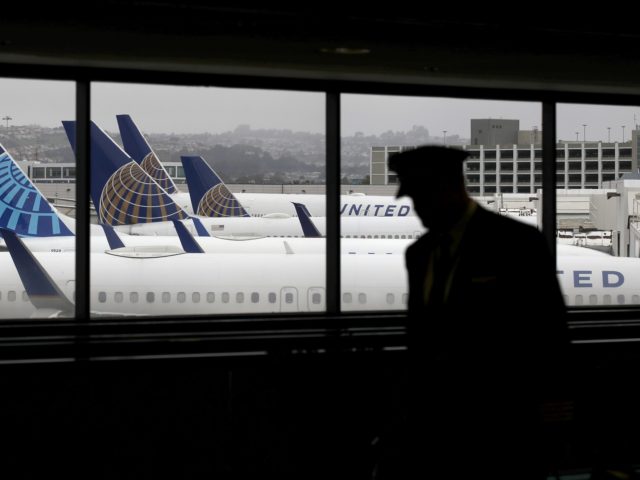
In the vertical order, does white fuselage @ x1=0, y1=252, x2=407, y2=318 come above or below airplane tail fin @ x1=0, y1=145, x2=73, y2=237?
below

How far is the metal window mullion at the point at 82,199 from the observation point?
4508mm

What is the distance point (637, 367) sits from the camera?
376cm

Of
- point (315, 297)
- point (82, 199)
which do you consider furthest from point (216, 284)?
point (82, 199)

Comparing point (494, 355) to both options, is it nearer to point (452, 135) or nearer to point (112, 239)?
point (452, 135)

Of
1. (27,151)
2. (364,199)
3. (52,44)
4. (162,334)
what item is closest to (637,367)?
(162,334)

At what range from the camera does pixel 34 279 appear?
11.4 m

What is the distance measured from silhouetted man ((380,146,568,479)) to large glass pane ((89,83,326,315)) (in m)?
3.04

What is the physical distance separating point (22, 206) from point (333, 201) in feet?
35.4

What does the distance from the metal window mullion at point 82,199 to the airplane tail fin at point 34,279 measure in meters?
6.39

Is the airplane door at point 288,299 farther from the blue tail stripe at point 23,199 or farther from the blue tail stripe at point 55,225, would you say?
the blue tail stripe at point 55,225

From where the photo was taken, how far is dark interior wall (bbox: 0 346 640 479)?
11.0 feet

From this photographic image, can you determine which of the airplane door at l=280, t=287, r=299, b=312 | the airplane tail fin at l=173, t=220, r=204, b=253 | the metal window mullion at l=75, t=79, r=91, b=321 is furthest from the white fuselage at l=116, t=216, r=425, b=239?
the metal window mullion at l=75, t=79, r=91, b=321

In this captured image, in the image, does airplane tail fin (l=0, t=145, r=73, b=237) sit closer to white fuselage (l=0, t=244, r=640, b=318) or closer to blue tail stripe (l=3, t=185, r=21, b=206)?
blue tail stripe (l=3, t=185, r=21, b=206)

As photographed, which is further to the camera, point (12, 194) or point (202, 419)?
point (12, 194)
